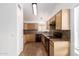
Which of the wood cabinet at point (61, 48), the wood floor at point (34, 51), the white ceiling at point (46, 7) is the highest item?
the white ceiling at point (46, 7)

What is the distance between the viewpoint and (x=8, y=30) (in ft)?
12.0

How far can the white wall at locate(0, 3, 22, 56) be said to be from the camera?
3666 mm

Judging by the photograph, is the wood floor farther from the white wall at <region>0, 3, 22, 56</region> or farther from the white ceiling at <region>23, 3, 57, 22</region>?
the white ceiling at <region>23, 3, 57, 22</region>

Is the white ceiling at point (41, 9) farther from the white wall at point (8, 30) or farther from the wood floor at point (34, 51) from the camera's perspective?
the wood floor at point (34, 51)

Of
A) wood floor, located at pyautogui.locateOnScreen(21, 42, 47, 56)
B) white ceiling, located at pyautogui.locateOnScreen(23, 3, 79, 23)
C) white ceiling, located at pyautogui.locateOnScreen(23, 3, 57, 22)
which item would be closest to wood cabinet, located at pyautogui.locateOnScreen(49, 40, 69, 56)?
white ceiling, located at pyautogui.locateOnScreen(23, 3, 79, 23)

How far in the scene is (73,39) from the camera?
327 centimetres

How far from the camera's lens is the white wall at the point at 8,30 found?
12.0 ft

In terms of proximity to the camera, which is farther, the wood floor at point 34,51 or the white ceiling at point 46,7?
the wood floor at point 34,51

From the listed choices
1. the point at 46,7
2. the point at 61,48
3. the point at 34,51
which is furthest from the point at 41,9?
the point at 61,48

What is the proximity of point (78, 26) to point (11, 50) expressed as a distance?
6.94 feet

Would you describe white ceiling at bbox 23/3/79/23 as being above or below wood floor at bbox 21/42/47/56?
above

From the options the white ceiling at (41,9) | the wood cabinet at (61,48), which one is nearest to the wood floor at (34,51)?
the wood cabinet at (61,48)

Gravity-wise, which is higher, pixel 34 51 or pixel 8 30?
pixel 8 30

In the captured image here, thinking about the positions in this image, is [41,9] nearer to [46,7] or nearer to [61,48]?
[46,7]
